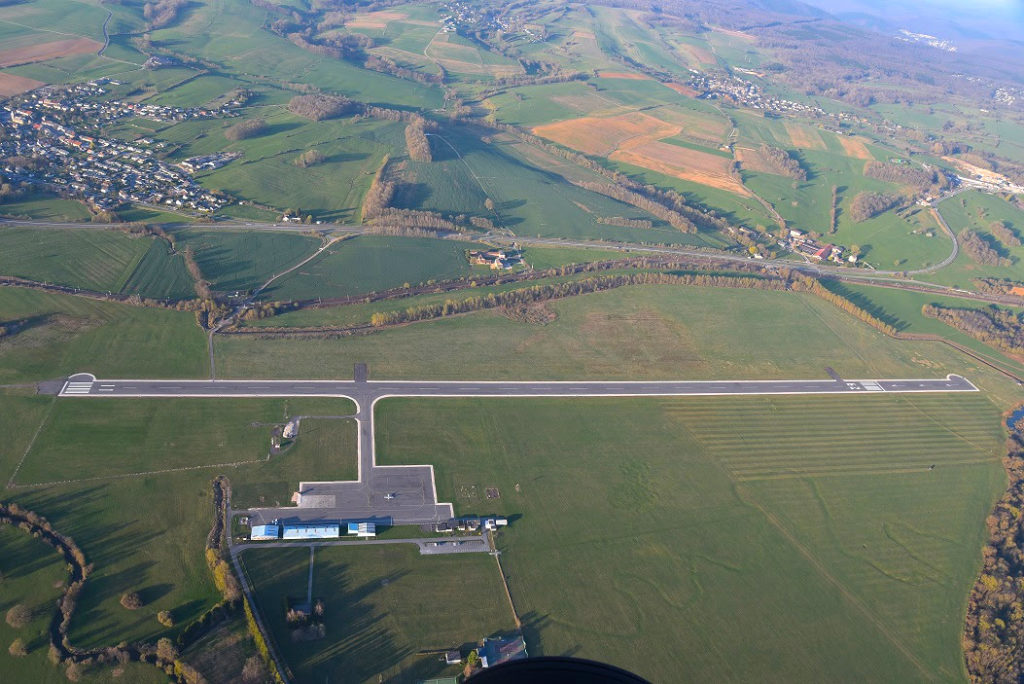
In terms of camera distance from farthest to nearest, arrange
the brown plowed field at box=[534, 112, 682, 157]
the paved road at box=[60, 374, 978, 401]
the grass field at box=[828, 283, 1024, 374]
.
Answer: the brown plowed field at box=[534, 112, 682, 157] < the grass field at box=[828, 283, 1024, 374] < the paved road at box=[60, 374, 978, 401]

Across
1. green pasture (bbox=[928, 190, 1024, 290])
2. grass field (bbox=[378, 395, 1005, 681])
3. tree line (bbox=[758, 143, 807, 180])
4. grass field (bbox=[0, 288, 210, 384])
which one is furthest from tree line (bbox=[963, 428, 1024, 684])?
tree line (bbox=[758, 143, 807, 180])

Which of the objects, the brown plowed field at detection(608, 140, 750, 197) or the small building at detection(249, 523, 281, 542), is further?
the brown plowed field at detection(608, 140, 750, 197)

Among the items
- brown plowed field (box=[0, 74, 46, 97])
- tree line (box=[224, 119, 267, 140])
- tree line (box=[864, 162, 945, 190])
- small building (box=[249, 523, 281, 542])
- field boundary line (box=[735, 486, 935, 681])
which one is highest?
tree line (box=[864, 162, 945, 190])

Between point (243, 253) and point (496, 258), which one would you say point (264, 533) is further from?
point (496, 258)

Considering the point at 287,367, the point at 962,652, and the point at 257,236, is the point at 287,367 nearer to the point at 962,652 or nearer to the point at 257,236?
the point at 257,236

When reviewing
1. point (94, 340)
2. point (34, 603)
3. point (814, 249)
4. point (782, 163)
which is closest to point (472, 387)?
point (34, 603)

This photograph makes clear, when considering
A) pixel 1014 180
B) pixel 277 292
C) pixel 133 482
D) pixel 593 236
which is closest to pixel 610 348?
pixel 593 236

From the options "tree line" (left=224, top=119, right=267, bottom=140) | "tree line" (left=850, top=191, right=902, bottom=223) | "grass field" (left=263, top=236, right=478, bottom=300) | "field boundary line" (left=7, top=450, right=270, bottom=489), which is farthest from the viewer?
"tree line" (left=850, top=191, right=902, bottom=223)

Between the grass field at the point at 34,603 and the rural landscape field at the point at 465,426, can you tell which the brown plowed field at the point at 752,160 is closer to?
the rural landscape field at the point at 465,426

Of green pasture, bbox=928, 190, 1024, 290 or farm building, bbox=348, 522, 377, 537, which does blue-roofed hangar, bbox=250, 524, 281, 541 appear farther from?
green pasture, bbox=928, 190, 1024, 290
